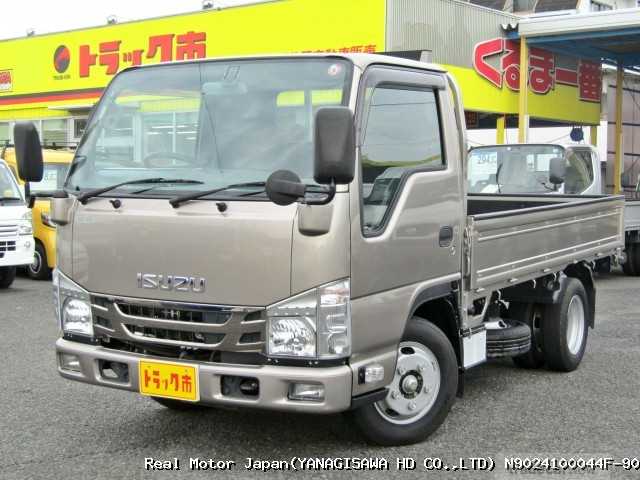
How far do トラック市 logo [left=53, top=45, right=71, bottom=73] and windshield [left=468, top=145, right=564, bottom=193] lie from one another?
15.2 meters

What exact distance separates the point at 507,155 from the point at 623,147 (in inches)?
541

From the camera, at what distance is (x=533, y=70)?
862 inches

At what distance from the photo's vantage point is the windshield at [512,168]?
39.4 ft

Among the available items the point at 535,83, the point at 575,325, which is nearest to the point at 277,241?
the point at 575,325

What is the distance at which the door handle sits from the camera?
17.1 feet

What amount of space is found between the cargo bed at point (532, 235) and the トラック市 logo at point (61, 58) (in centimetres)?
1856

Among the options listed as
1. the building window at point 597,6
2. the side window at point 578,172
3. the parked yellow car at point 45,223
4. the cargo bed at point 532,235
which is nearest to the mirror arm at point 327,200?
the cargo bed at point 532,235

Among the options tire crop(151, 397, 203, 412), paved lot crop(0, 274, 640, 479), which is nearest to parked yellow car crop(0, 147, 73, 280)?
paved lot crop(0, 274, 640, 479)

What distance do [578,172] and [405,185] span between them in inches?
344

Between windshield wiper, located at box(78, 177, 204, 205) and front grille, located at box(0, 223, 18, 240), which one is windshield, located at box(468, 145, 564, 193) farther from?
windshield wiper, located at box(78, 177, 204, 205)

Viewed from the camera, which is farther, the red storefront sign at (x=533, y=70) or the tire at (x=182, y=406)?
the red storefront sign at (x=533, y=70)

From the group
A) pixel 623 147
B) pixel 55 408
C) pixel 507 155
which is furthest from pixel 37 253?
pixel 623 147

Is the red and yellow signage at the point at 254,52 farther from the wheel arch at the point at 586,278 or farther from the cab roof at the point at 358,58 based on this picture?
the cab roof at the point at 358,58

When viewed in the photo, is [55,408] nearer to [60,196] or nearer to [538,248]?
[60,196]
